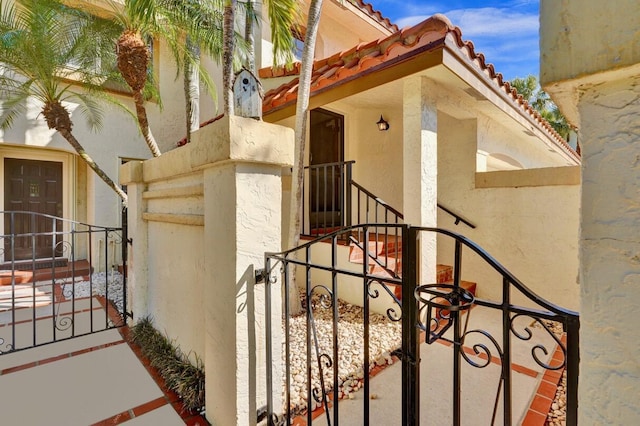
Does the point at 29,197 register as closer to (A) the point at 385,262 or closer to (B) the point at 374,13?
(A) the point at 385,262

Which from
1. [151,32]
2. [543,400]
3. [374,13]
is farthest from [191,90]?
[543,400]

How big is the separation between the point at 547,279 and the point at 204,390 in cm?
484

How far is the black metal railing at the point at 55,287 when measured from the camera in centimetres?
345

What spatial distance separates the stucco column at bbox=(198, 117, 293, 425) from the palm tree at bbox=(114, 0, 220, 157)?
3457 mm

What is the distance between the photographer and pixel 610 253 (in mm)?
→ 692

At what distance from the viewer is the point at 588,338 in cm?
73

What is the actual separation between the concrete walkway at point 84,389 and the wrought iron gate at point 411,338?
101 centimetres

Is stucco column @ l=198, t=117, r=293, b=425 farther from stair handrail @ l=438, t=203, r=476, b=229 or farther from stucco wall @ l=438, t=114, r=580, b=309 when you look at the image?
stucco wall @ l=438, t=114, r=580, b=309

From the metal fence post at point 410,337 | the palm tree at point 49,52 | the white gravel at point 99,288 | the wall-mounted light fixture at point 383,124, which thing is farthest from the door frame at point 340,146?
the metal fence post at point 410,337

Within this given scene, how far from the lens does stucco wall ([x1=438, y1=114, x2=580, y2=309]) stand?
13.9 ft

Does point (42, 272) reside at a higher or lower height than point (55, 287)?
higher

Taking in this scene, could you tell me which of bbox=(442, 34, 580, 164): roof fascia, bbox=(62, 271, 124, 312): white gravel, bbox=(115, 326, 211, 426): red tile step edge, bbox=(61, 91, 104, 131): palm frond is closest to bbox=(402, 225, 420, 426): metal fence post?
bbox=(115, 326, 211, 426): red tile step edge

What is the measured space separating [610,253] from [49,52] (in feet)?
23.0

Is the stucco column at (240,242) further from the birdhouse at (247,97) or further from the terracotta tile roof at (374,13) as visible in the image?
the terracotta tile roof at (374,13)
